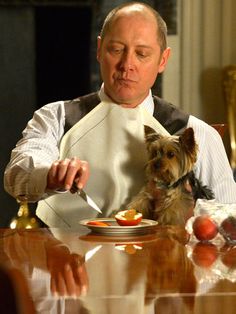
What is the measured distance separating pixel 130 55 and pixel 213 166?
37cm

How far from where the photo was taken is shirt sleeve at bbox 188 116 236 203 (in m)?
2.08

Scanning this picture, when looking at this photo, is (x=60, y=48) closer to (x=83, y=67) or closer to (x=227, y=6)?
(x=83, y=67)

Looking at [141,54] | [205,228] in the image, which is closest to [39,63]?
[141,54]

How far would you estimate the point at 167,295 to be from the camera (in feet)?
3.57

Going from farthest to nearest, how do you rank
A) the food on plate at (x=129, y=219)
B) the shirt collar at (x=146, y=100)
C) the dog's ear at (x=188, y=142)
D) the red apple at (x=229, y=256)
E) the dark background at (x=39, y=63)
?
the dark background at (x=39, y=63) < the shirt collar at (x=146, y=100) < the dog's ear at (x=188, y=142) < the food on plate at (x=129, y=219) < the red apple at (x=229, y=256)

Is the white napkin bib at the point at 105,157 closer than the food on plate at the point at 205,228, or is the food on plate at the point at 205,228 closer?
the food on plate at the point at 205,228

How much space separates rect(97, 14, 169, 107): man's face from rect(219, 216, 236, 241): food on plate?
598 mm

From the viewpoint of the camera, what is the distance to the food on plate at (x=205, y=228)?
153 centimetres

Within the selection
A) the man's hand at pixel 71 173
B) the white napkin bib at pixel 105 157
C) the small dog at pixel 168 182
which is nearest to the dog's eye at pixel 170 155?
the small dog at pixel 168 182

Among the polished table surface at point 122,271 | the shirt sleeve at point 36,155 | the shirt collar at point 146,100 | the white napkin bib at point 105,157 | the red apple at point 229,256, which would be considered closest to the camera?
the polished table surface at point 122,271

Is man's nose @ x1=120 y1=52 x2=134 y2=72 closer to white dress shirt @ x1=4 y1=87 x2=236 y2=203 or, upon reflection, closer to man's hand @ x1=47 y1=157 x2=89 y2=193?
white dress shirt @ x1=4 y1=87 x2=236 y2=203

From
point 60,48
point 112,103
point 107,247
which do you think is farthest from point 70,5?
point 107,247

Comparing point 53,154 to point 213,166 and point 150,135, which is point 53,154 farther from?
point 213,166

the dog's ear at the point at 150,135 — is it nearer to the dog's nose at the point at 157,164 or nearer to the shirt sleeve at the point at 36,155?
the dog's nose at the point at 157,164
